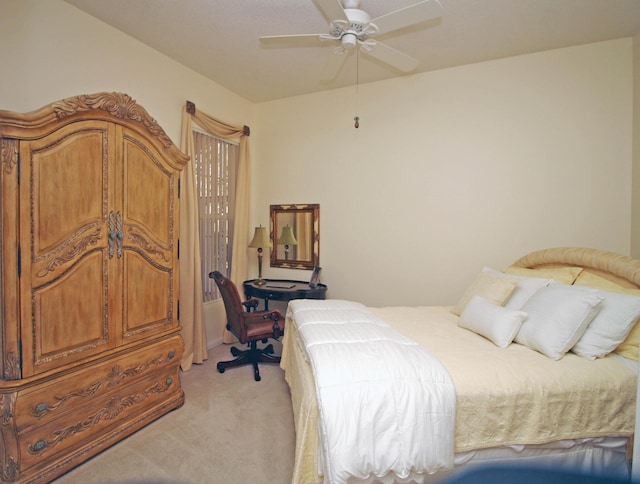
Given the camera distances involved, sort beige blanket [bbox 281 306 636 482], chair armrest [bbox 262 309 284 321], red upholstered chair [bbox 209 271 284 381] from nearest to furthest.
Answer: beige blanket [bbox 281 306 636 482]
red upholstered chair [bbox 209 271 284 381]
chair armrest [bbox 262 309 284 321]

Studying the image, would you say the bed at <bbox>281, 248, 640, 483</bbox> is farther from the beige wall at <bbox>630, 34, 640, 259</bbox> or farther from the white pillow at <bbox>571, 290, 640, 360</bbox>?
the beige wall at <bbox>630, 34, 640, 259</bbox>

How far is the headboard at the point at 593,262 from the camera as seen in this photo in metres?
2.09

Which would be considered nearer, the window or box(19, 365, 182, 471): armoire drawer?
box(19, 365, 182, 471): armoire drawer

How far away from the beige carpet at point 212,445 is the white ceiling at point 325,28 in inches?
115

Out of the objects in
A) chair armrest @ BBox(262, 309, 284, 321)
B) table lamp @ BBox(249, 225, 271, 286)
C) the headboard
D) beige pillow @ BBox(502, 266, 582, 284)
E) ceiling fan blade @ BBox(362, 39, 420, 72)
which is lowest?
chair armrest @ BBox(262, 309, 284, 321)

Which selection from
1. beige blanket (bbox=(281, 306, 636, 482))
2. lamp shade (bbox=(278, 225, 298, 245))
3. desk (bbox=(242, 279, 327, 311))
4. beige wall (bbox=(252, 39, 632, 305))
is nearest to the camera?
beige blanket (bbox=(281, 306, 636, 482))

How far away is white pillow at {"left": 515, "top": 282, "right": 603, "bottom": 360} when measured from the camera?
1.80m

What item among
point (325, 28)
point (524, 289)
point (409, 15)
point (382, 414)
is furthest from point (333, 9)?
point (524, 289)

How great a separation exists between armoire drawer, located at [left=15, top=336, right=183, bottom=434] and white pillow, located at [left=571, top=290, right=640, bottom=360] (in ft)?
8.74

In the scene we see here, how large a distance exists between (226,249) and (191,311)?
0.89 metres

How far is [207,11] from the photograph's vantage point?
2357 millimetres

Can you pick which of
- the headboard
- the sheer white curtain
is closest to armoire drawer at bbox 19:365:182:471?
the sheer white curtain

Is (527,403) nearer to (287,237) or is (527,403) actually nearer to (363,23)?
(363,23)

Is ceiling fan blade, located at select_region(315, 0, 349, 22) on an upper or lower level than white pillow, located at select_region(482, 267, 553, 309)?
upper
